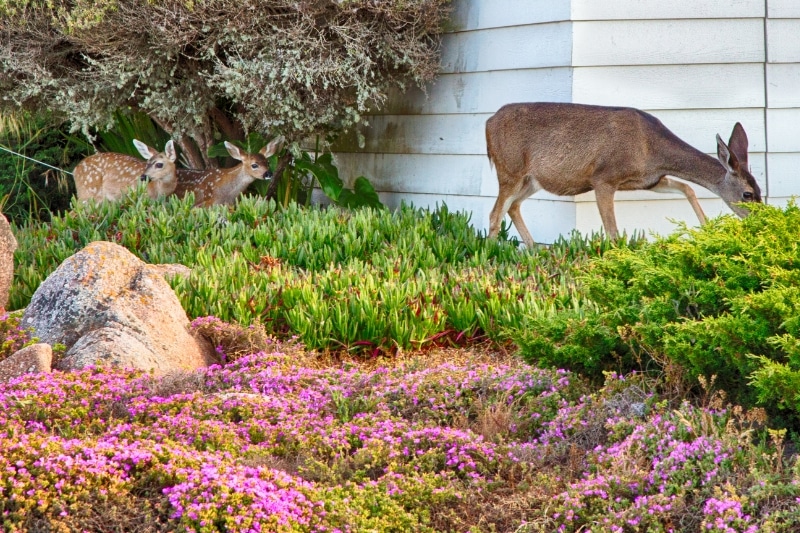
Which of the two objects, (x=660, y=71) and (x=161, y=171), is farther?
(x=161, y=171)

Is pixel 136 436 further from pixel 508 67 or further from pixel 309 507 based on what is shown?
pixel 508 67

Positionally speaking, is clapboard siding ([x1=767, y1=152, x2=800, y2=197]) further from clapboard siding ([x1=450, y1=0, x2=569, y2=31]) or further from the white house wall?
clapboard siding ([x1=450, y1=0, x2=569, y2=31])

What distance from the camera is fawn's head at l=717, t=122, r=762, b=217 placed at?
7.60 metres

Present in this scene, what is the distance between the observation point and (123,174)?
9.80 m

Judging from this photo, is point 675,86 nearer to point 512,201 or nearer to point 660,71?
point 660,71

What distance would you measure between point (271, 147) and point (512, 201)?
8.24 ft

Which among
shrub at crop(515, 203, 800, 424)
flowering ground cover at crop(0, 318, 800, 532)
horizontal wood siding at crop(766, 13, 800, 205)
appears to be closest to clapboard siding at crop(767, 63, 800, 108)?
horizontal wood siding at crop(766, 13, 800, 205)

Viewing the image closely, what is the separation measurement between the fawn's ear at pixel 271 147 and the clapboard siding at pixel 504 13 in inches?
77.8

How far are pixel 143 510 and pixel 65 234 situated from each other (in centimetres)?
489

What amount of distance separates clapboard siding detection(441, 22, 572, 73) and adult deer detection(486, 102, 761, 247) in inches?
25.7

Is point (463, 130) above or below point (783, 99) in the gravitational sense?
below

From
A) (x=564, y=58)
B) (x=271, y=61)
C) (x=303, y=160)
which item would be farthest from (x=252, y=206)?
(x=564, y=58)

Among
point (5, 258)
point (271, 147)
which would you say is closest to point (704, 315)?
point (5, 258)

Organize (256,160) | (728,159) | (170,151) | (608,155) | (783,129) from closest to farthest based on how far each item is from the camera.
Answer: (728,159) < (608,155) < (783,129) < (256,160) < (170,151)
